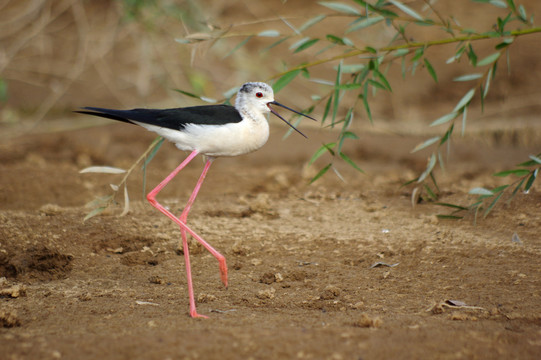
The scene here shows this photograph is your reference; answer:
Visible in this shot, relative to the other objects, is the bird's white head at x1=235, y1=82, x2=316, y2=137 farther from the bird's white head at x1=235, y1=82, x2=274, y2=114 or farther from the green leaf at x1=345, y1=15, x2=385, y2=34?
the green leaf at x1=345, y1=15, x2=385, y2=34

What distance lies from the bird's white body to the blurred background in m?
3.29

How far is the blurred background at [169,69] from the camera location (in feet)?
24.7

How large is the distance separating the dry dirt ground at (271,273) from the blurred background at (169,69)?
212 centimetres

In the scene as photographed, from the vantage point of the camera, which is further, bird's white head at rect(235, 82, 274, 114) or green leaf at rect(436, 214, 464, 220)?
green leaf at rect(436, 214, 464, 220)

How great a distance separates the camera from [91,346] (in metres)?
2.31

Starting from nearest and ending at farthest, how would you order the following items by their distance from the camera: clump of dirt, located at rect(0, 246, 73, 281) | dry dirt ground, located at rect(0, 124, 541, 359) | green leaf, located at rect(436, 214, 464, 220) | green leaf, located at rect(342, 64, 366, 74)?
dry dirt ground, located at rect(0, 124, 541, 359), clump of dirt, located at rect(0, 246, 73, 281), green leaf, located at rect(342, 64, 366, 74), green leaf, located at rect(436, 214, 464, 220)

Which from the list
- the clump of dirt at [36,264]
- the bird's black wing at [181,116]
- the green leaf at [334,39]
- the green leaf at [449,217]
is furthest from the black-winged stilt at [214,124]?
the green leaf at [449,217]

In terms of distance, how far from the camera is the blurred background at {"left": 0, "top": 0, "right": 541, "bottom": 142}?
7531 millimetres

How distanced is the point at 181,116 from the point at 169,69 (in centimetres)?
570

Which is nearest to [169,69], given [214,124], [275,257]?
[275,257]

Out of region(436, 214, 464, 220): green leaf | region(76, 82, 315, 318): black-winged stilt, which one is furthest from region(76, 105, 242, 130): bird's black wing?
region(436, 214, 464, 220): green leaf

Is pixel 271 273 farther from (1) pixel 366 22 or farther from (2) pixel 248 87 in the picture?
(1) pixel 366 22

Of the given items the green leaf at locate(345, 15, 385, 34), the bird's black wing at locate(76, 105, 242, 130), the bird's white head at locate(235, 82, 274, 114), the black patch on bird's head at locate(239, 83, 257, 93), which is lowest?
the bird's black wing at locate(76, 105, 242, 130)

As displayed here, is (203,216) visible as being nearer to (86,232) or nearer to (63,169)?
(86,232)
